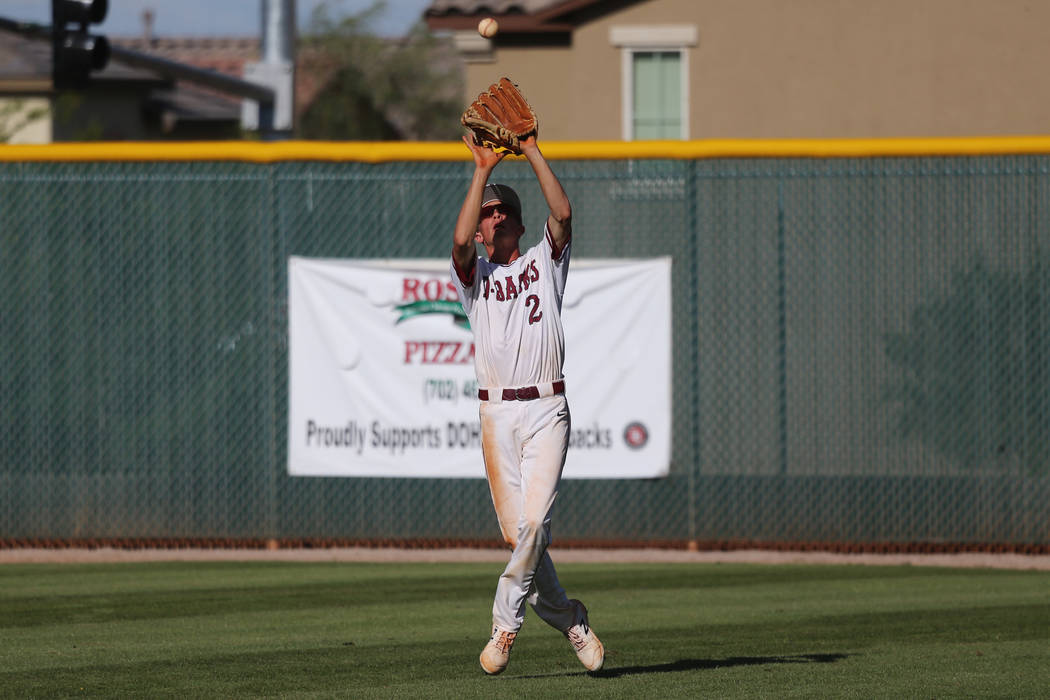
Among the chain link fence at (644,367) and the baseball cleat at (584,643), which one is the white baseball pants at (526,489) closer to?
the baseball cleat at (584,643)

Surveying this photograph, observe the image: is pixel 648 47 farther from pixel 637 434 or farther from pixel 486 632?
pixel 486 632

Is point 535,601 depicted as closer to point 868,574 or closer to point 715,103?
point 868,574

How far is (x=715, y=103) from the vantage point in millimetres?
16547

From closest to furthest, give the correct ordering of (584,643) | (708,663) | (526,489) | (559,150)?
1. (526,489)
2. (584,643)
3. (708,663)
4. (559,150)

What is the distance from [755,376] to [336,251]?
124 inches

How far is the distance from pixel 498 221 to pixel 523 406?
2.57ft

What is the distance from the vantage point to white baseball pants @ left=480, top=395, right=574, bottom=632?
6.00 m

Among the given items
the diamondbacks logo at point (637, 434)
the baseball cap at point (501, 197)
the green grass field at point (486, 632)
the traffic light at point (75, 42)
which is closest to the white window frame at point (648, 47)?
the traffic light at point (75, 42)

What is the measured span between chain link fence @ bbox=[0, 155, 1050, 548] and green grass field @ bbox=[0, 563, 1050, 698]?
2.44ft

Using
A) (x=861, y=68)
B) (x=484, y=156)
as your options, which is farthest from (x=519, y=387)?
(x=861, y=68)

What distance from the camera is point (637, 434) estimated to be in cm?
1061

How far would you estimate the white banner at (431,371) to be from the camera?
418 inches

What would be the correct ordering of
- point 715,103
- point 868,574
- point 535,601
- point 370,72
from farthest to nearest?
1. point 370,72
2. point 715,103
3. point 868,574
4. point 535,601

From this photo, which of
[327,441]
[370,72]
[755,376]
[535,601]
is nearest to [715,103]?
[755,376]
